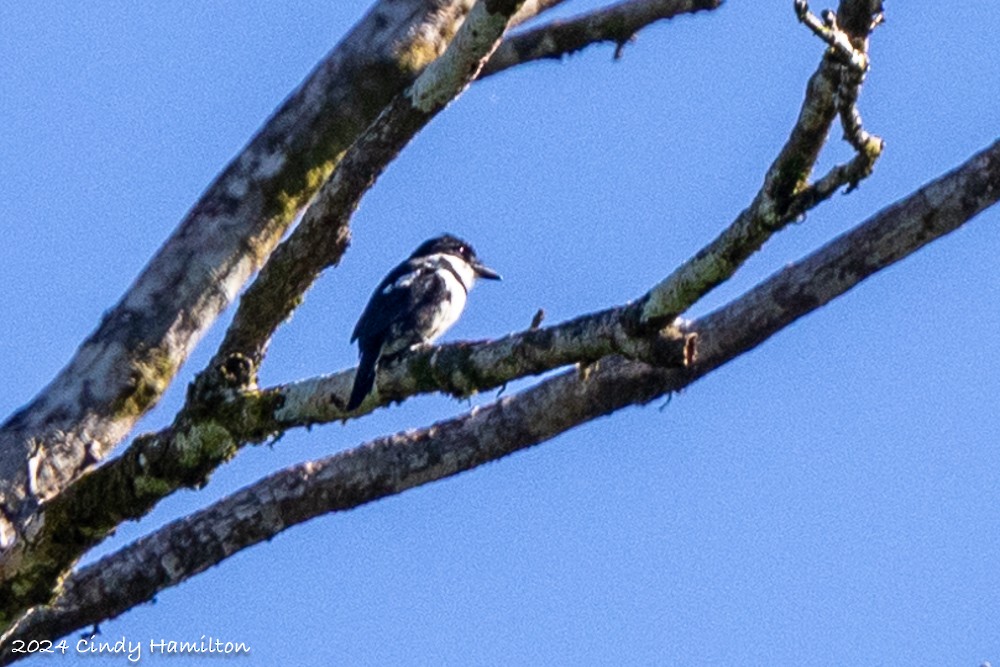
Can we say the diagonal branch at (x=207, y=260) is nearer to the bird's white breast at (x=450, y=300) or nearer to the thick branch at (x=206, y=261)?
the thick branch at (x=206, y=261)

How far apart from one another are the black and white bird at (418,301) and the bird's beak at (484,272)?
11 cm

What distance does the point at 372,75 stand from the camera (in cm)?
758

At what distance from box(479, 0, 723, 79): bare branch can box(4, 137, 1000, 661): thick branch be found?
2669mm

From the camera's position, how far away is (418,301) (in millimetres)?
8172

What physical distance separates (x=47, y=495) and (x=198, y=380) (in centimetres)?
78

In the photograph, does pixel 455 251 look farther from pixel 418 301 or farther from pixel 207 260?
pixel 207 260

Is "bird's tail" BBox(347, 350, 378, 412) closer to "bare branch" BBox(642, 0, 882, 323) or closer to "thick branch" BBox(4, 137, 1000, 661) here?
"bare branch" BBox(642, 0, 882, 323)

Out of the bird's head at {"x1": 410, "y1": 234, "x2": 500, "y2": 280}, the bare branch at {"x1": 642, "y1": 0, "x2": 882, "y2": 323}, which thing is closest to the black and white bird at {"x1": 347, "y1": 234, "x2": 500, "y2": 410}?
the bird's head at {"x1": 410, "y1": 234, "x2": 500, "y2": 280}

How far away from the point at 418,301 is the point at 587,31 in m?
1.88

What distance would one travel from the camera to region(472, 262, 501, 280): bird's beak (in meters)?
9.76

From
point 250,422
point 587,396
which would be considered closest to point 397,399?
point 250,422

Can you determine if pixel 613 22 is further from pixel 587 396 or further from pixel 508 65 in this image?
pixel 587 396

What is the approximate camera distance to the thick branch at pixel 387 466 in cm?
649

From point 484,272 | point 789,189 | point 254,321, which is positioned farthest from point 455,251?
point 789,189
